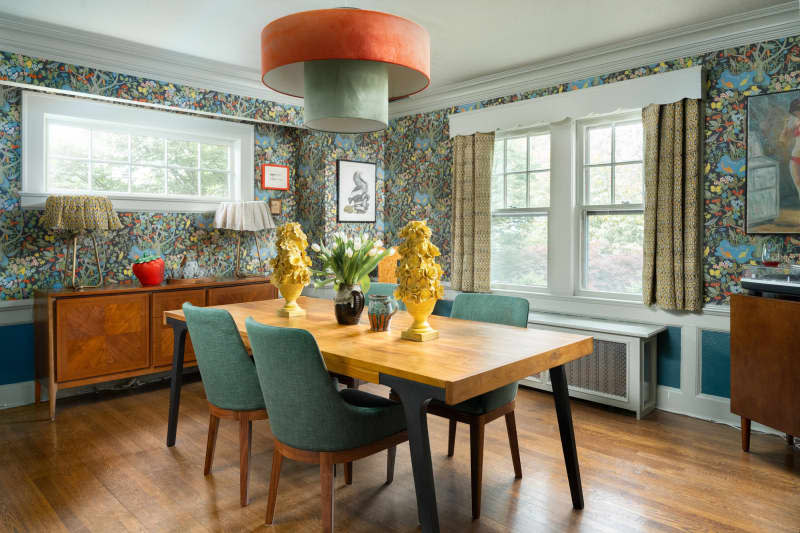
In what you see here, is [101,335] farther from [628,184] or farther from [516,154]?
[628,184]

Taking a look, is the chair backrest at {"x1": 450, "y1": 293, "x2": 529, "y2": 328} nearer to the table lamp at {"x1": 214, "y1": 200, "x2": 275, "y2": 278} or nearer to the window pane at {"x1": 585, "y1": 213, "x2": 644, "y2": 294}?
the window pane at {"x1": 585, "y1": 213, "x2": 644, "y2": 294}

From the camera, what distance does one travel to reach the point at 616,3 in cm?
327

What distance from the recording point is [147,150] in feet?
Answer: 15.4

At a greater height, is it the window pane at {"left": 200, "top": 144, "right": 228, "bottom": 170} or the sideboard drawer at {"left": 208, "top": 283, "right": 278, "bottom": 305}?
the window pane at {"left": 200, "top": 144, "right": 228, "bottom": 170}

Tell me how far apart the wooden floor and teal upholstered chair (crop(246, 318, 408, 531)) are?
44 centimetres

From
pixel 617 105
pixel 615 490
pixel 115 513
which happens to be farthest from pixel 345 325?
pixel 617 105

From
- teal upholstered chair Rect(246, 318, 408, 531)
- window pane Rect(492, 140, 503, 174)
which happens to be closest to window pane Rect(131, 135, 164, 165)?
window pane Rect(492, 140, 503, 174)

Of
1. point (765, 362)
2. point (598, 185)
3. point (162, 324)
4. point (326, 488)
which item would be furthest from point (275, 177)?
point (765, 362)

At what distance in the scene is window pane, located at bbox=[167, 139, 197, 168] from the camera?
4.84 m

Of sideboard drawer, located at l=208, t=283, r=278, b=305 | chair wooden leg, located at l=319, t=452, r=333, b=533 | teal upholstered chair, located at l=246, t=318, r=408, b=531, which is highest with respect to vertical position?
sideboard drawer, located at l=208, t=283, r=278, b=305

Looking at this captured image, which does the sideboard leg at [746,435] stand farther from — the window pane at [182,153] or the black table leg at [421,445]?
the window pane at [182,153]

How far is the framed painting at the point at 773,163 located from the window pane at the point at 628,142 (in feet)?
2.42

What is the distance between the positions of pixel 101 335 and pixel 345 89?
291cm

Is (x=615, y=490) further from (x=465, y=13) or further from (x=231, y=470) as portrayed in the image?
(x=465, y=13)
